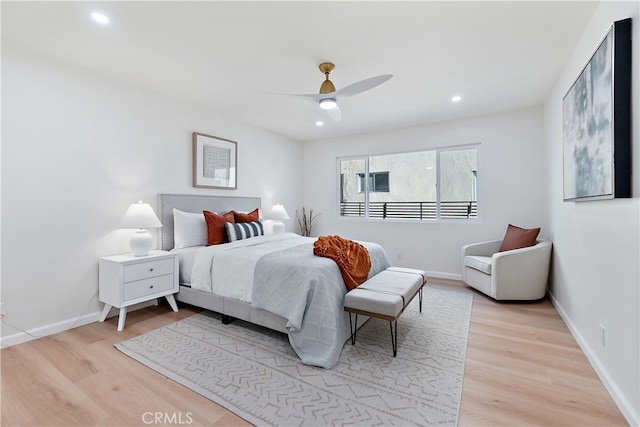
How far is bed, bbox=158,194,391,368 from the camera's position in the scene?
7.28 feet

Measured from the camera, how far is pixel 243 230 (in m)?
3.76

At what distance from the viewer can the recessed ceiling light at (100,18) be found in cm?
206

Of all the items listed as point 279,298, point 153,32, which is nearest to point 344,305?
point 279,298

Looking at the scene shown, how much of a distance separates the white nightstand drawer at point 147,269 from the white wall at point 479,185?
3.24 meters

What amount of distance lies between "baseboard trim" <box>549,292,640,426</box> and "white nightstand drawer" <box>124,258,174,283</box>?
3669 millimetres

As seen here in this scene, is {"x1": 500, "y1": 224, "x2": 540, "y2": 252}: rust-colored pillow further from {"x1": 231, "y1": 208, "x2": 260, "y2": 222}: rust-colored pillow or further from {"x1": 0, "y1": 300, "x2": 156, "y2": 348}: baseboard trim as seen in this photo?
{"x1": 0, "y1": 300, "x2": 156, "y2": 348}: baseboard trim

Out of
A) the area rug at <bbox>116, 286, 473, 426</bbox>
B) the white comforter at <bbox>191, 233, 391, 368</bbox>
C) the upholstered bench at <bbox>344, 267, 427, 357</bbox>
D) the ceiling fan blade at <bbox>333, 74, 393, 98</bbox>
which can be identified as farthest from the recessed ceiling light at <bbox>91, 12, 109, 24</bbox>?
the upholstered bench at <bbox>344, 267, 427, 357</bbox>

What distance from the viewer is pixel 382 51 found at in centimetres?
252

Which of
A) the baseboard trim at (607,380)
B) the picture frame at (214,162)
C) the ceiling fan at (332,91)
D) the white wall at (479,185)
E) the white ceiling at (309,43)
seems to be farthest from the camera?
the white wall at (479,185)

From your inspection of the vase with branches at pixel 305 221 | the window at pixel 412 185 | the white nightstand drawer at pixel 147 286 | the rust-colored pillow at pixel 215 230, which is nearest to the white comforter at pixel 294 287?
the white nightstand drawer at pixel 147 286

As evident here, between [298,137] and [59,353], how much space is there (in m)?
4.64

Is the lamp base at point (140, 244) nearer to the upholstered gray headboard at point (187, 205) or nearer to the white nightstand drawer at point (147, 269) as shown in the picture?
the white nightstand drawer at point (147, 269)

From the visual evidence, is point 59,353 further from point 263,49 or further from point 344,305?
point 263,49

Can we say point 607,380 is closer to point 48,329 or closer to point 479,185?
point 479,185
